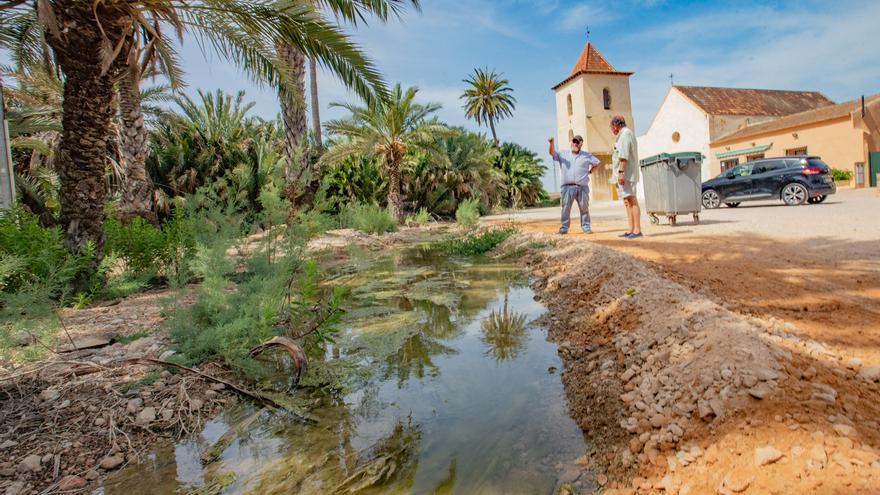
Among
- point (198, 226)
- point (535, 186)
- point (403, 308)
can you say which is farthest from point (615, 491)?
point (535, 186)

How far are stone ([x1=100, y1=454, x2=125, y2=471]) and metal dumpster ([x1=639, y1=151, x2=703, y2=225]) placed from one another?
8.76 m

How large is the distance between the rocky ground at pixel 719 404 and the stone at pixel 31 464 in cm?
261

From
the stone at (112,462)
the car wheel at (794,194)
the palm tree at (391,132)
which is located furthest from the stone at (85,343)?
the car wheel at (794,194)

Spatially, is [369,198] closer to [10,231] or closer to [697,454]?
[10,231]

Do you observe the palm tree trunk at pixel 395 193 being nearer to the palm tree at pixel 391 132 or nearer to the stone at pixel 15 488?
the palm tree at pixel 391 132

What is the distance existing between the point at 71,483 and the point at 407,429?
157 centimetres

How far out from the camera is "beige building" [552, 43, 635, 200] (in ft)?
96.8

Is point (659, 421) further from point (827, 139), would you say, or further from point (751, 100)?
point (751, 100)

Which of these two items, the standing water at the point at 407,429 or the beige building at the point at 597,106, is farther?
the beige building at the point at 597,106

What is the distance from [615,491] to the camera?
1.78m

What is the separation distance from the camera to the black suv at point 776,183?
480 inches

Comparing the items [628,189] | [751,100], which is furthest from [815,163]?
[751,100]

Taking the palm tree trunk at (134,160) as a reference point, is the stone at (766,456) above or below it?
below

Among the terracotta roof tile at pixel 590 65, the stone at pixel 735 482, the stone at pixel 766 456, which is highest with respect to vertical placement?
the terracotta roof tile at pixel 590 65
